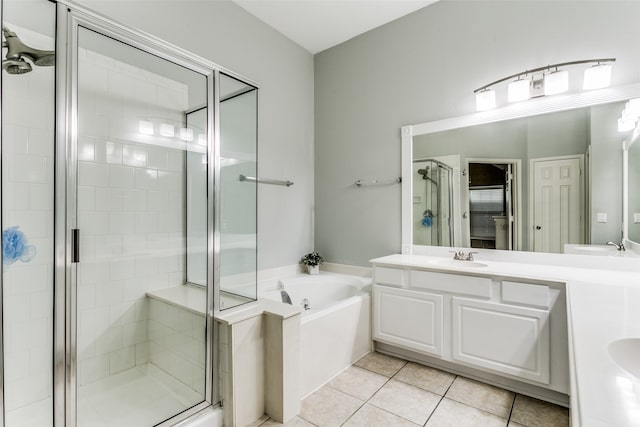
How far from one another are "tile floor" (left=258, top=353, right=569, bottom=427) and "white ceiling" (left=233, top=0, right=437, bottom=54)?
9.77ft

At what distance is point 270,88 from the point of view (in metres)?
2.98

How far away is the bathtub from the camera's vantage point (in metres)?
1.98

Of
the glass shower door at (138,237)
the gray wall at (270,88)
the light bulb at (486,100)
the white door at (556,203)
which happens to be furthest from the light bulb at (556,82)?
the glass shower door at (138,237)

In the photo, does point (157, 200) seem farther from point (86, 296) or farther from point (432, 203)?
point (432, 203)

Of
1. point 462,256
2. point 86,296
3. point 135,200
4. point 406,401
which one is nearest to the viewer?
point 86,296

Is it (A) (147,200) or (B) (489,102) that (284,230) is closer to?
(A) (147,200)

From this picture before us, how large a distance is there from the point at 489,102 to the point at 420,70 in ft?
2.27

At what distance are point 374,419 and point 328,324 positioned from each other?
23.9 inches

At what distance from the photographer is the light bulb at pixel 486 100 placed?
239 centimetres

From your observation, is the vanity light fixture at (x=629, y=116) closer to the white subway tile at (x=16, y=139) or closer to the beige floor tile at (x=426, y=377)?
the beige floor tile at (x=426, y=377)

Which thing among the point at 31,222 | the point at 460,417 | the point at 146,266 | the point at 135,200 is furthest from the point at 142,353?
the point at 460,417

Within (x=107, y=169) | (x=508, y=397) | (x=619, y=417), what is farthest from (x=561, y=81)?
(x=107, y=169)

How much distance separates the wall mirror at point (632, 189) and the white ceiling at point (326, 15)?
1.84 m

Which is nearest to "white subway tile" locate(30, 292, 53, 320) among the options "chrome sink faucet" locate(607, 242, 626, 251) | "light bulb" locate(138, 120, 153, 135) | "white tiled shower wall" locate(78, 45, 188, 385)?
"white tiled shower wall" locate(78, 45, 188, 385)
